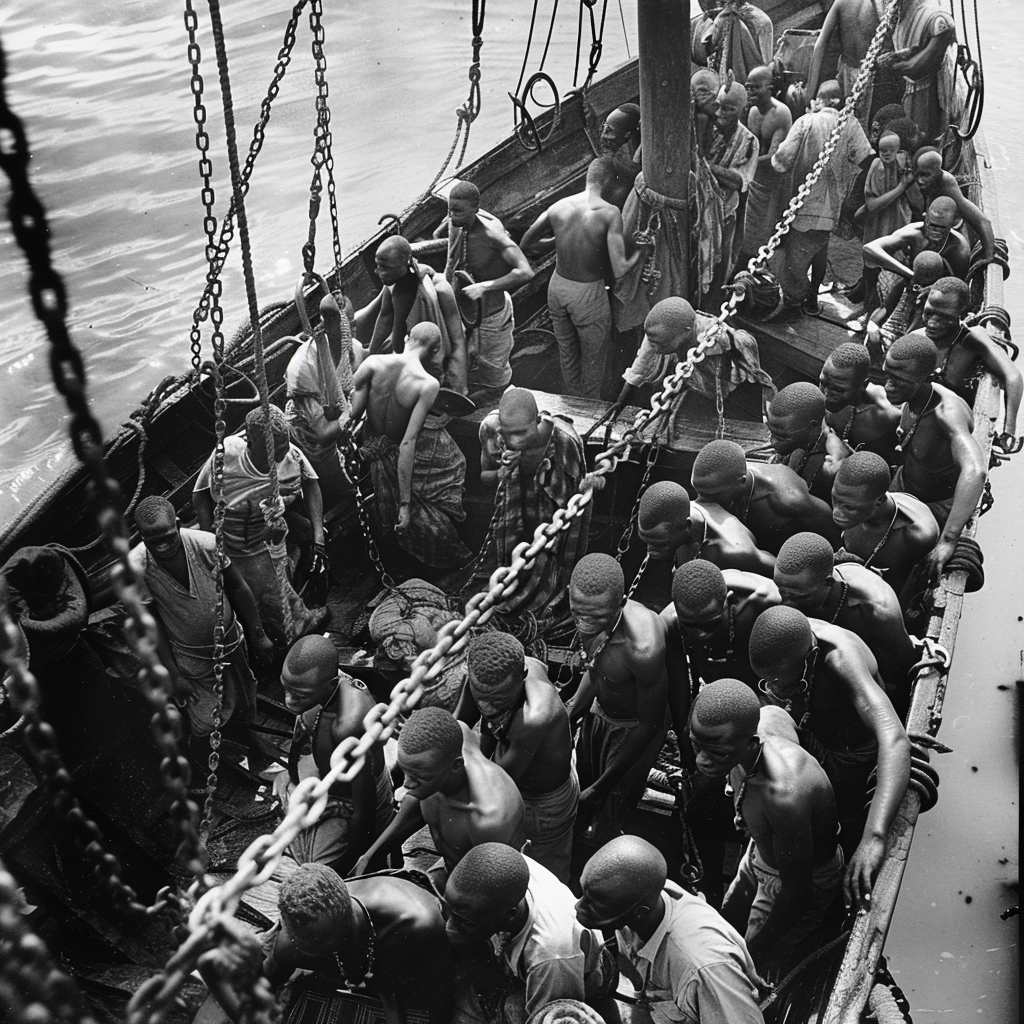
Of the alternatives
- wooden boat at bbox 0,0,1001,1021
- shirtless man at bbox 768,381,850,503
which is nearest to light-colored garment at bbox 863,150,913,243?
wooden boat at bbox 0,0,1001,1021

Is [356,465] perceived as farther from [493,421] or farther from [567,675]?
[567,675]

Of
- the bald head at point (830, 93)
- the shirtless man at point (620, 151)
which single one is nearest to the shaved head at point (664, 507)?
the shirtless man at point (620, 151)

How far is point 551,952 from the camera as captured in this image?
3.04 m

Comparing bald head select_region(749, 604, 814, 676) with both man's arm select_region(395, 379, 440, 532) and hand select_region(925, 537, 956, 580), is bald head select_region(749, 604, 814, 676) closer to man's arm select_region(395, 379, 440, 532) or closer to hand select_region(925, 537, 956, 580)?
hand select_region(925, 537, 956, 580)

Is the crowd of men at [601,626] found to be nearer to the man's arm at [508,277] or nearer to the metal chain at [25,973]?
the man's arm at [508,277]

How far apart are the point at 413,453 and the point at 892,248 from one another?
3.17 metres

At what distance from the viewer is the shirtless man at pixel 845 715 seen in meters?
3.61

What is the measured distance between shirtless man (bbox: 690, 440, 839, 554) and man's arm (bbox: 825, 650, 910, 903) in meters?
1.03

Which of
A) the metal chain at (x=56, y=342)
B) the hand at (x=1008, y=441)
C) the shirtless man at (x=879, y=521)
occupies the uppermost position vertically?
the metal chain at (x=56, y=342)

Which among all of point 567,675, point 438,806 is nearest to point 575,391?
point 567,675

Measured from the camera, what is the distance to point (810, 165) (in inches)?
294

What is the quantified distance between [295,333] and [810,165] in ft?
11.8

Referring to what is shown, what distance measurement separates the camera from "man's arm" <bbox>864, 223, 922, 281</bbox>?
656 cm

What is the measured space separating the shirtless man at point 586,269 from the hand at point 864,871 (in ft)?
12.5
